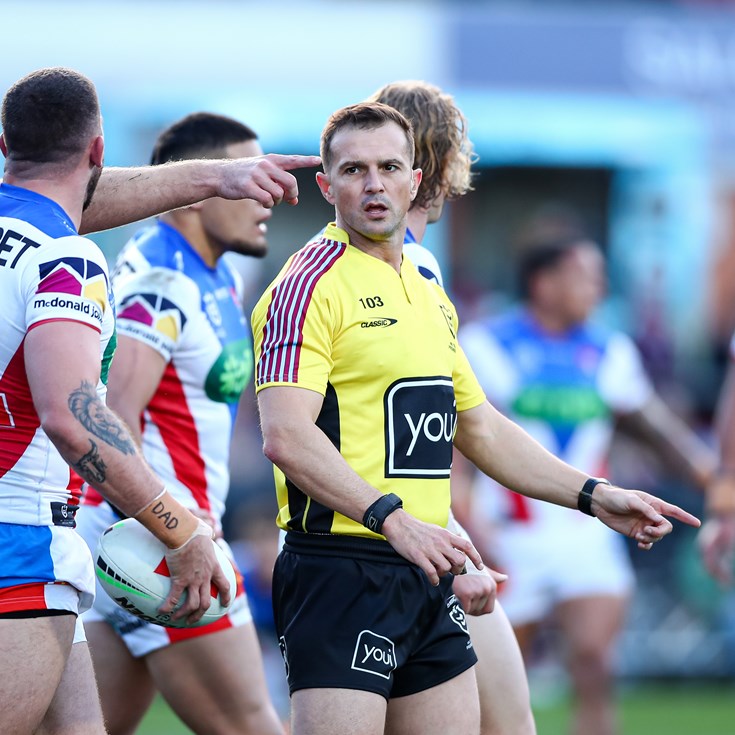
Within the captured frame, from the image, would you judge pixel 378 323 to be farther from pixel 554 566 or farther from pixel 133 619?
pixel 554 566

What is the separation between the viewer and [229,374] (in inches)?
207

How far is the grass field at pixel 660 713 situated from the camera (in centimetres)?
973

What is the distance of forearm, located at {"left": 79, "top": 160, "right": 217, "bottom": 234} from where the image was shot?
178 inches

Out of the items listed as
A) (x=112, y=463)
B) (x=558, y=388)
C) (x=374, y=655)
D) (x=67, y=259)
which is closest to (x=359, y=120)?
(x=67, y=259)

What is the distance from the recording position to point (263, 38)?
16.5m

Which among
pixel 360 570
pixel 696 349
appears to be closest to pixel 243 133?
pixel 360 570

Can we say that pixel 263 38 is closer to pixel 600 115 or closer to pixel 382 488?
pixel 600 115

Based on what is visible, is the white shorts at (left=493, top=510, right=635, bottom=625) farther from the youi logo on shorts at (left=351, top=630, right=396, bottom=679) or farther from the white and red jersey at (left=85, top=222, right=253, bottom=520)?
the youi logo on shorts at (left=351, top=630, right=396, bottom=679)

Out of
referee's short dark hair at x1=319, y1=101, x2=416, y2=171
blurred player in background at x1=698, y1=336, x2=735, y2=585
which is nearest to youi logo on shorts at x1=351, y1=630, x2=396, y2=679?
referee's short dark hair at x1=319, y1=101, x2=416, y2=171

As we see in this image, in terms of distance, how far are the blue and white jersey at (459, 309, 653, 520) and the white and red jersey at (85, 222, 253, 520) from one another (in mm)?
3130

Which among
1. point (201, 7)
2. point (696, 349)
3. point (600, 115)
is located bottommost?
point (696, 349)

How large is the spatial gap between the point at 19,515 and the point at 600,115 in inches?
551

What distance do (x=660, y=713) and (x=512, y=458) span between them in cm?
654

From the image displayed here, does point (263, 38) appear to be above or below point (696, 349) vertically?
above
